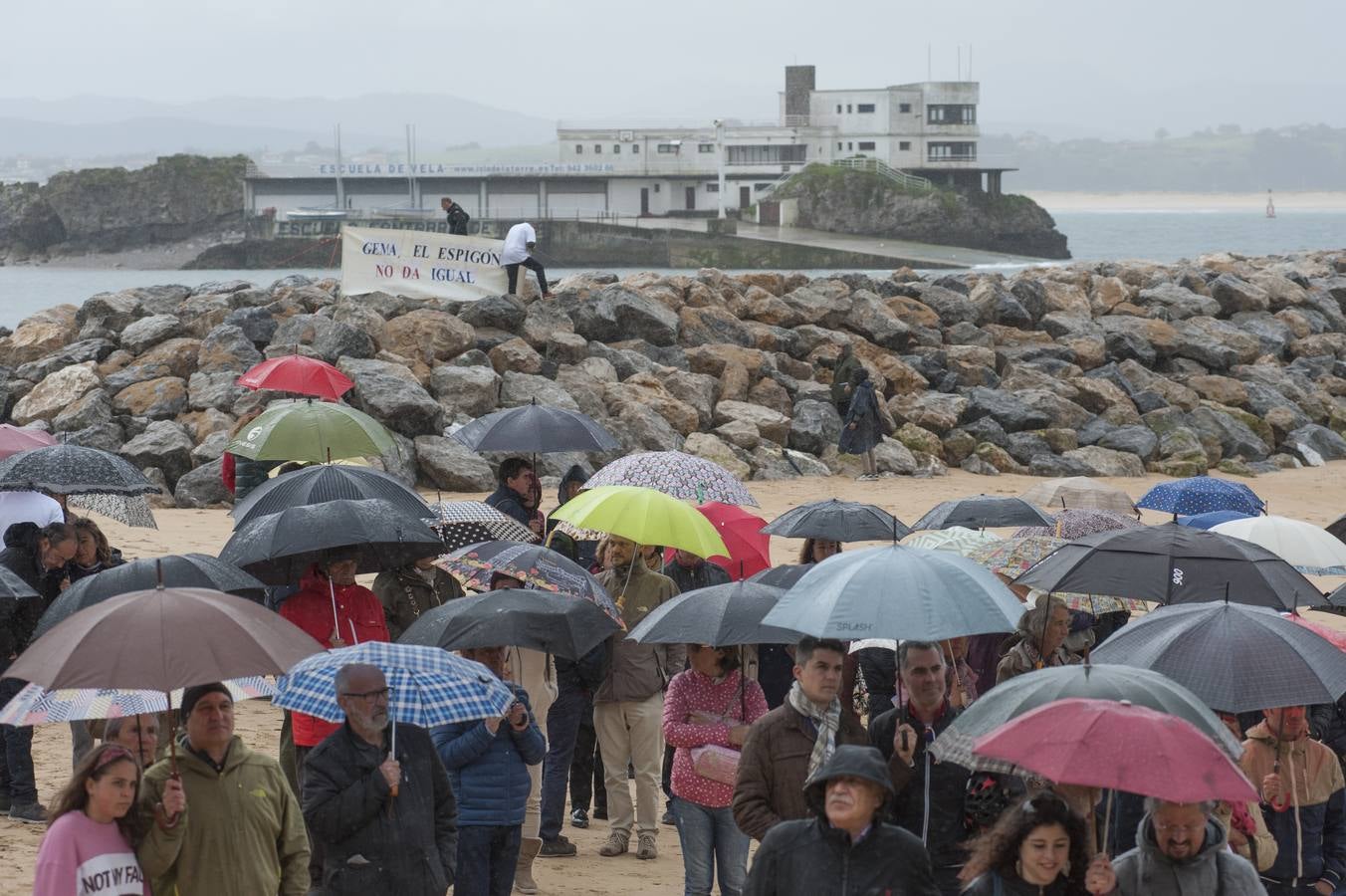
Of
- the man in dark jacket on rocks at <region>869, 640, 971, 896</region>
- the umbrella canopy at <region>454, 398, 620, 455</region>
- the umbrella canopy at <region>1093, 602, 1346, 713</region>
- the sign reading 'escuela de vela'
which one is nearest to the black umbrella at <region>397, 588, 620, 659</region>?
the man in dark jacket on rocks at <region>869, 640, 971, 896</region>

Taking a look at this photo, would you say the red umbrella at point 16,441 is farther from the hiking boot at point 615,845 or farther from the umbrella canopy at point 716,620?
the umbrella canopy at point 716,620

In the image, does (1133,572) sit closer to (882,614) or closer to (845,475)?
(882,614)

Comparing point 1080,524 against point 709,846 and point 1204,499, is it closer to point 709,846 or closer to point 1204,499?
point 1204,499

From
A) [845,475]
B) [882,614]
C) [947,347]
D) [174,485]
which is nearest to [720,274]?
[947,347]

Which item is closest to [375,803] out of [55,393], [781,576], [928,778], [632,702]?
[928,778]

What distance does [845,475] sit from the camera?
73.2 feet

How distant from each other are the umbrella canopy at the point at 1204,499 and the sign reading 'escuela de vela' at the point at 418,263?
1402 cm

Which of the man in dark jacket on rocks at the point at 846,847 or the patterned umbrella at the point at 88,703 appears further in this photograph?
the patterned umbrella at the point at 88,703

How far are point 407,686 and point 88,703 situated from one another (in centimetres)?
121

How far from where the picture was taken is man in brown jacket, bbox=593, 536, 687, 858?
→ 8.37m

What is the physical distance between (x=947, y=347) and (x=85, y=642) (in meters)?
23.1

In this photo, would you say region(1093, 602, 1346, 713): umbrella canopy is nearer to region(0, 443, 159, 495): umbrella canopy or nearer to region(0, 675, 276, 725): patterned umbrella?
region(0, 675, 276, 725): patterned umbrella

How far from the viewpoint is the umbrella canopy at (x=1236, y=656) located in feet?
19.1

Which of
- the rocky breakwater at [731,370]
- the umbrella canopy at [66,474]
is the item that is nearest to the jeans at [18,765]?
the umbrella canopy at [66,474]
